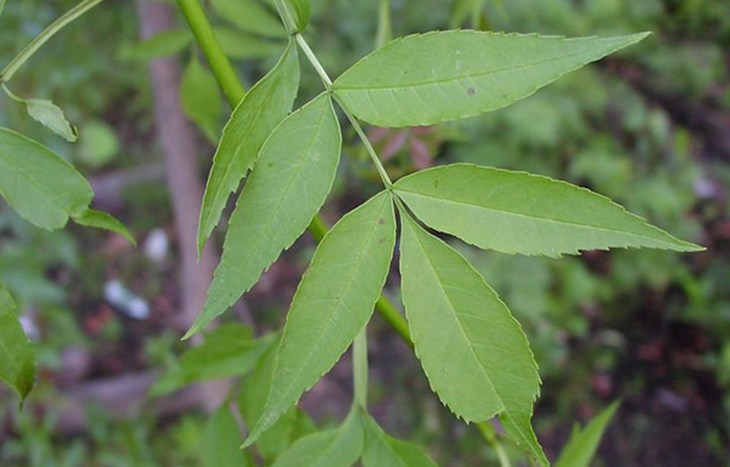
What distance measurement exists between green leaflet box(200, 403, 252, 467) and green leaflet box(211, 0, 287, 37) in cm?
46

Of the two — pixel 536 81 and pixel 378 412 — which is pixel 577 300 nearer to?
pixel 378 412

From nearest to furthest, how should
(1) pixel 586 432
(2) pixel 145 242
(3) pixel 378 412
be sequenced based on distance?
1. (1) pixel 586 432
2. (3) pixel 378 412
3. (2) pixel 145 242

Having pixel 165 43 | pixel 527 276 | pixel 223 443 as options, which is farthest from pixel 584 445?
pixel 527 276

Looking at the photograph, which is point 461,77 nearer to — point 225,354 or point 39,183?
point 39,183

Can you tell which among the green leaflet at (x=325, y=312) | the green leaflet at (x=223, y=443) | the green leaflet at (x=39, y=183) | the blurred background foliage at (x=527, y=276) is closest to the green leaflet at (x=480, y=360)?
the green leaflet at (x=325, y=312)

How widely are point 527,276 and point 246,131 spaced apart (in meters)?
2.04

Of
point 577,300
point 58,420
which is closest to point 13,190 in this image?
point 58,420

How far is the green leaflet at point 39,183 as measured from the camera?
0.57 meters

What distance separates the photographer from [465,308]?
20.2 inches

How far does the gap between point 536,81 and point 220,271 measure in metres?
0.23

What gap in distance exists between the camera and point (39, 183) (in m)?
0.58

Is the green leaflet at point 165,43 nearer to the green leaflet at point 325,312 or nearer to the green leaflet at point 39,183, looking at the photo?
the green leaflet at point 39,183

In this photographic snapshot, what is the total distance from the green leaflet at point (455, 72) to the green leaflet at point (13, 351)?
28 cm

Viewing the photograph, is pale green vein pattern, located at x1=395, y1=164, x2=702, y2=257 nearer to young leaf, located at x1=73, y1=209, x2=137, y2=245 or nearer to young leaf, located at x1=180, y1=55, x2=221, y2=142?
young leaf, located at x1=73, y1=209, x2=137, y2=245
